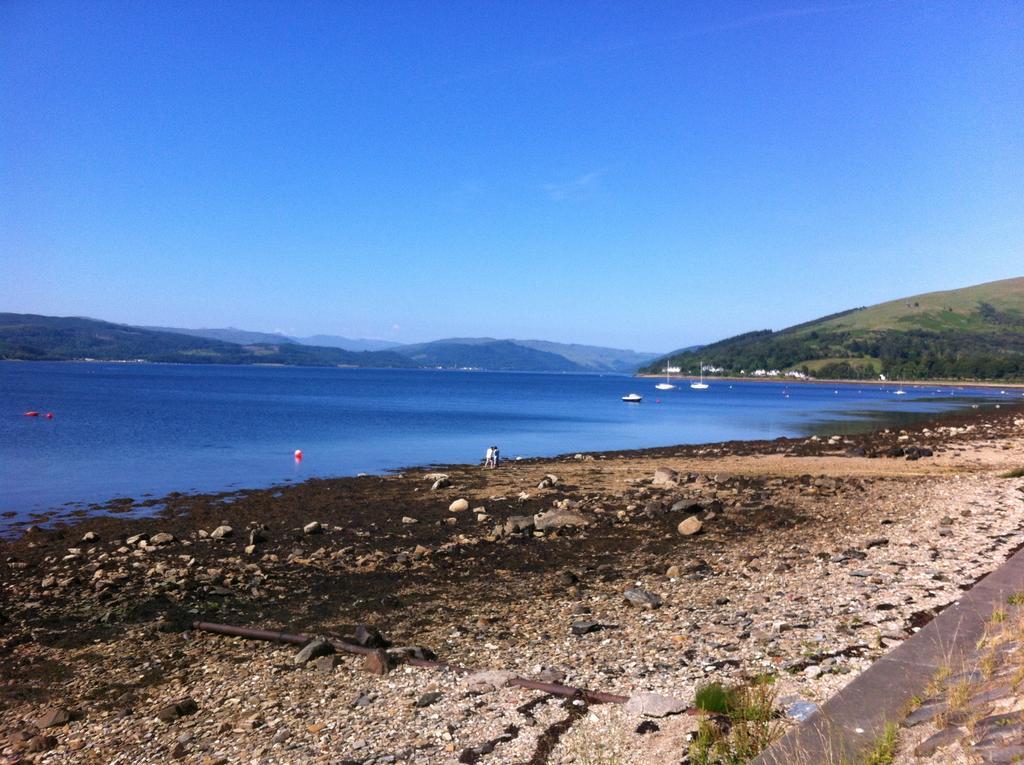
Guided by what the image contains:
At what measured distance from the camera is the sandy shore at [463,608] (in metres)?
7.20

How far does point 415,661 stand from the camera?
28.8 ft

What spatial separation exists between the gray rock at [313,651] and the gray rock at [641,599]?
466 centimetres

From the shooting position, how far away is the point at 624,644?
9.23m

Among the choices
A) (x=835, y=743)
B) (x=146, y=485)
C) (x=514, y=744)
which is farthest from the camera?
(x=146, y=485)

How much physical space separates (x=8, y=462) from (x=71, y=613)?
1074 inches

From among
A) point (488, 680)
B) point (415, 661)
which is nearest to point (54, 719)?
point (415, 661)


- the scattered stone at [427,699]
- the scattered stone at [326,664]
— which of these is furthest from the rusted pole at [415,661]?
the scattered stone at [427,699]

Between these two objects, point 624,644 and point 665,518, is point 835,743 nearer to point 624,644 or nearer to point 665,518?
point 624,644

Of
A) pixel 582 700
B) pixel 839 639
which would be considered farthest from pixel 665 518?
pixel 582 700

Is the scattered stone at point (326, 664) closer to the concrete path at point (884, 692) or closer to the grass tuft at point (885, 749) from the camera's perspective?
the concrete path at point (884, 692)

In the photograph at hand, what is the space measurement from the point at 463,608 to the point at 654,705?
5.31 meters

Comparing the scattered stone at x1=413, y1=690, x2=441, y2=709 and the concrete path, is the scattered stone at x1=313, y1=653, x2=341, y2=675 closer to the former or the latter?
the scattered stone at x1=413, y1=690, x2=441, y2=709

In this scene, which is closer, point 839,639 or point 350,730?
point 350,730

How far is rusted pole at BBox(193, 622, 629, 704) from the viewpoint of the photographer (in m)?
7.35
